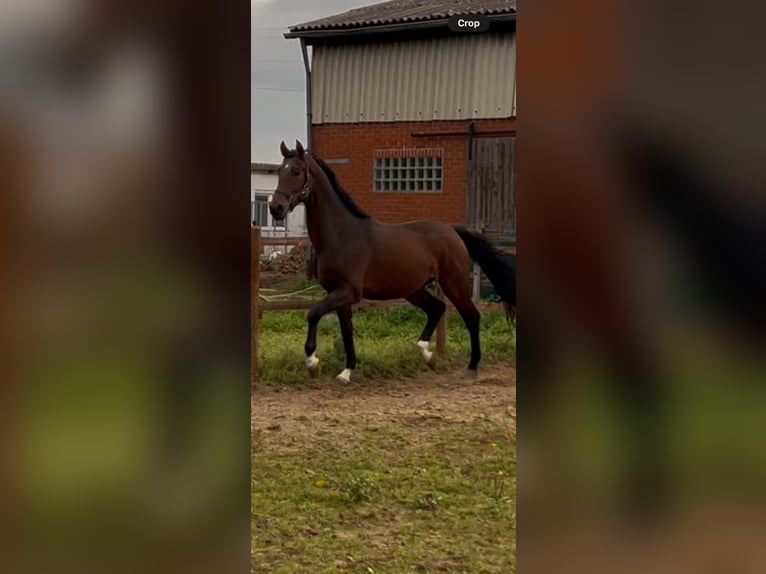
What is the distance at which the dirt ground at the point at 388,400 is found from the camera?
5289mm

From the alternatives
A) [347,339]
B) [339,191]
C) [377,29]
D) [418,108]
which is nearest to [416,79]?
[418,108]

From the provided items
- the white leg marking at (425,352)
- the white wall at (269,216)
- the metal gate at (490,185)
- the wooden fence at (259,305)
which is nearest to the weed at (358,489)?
the wooden fence at (259,305)

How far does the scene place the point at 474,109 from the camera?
39.1ft

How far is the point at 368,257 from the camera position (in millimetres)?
6707

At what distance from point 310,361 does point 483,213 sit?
6.14 metres

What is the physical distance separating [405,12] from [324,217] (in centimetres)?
694

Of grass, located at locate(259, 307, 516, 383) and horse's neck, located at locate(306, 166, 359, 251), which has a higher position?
horse's neck, located at locate(306, 166, 359, 251)

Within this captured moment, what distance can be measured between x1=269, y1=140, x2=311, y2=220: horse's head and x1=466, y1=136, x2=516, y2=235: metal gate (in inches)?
215

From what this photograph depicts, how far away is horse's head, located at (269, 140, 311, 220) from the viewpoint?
20.6ft
